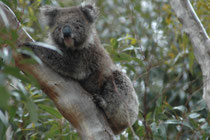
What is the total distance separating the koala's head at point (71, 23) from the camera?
2.89 meters

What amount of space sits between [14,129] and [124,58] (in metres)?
1.41

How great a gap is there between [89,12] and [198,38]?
1208mm

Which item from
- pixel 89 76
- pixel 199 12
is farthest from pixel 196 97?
pixel 89 76

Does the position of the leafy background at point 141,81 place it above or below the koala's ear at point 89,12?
below

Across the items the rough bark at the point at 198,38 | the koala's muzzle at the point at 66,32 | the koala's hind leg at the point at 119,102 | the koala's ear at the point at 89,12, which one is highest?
the koala's ear at the point at 89,12

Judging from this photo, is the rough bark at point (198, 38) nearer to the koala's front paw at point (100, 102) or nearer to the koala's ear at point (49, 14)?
the koala's front paw at point (100, 102)

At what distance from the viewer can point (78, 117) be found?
94.3 inches

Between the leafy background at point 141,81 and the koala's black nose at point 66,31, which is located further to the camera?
the koala's black nose at point 66,31

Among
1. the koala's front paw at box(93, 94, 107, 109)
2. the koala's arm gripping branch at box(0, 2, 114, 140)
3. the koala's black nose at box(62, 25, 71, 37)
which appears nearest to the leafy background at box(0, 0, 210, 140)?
the koala's arm gripping branch at box(0, 2, 114, 140)

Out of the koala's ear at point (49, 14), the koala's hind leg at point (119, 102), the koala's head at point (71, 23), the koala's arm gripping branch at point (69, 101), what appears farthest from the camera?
the koala's ear at point (49, 14)

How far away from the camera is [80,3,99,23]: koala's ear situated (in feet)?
10.5

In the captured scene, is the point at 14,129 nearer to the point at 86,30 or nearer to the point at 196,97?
the point at 86,30

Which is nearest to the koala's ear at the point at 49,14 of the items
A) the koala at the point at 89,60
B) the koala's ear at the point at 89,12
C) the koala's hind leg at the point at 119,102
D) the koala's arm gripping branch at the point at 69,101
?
the koala at the point at 89,60

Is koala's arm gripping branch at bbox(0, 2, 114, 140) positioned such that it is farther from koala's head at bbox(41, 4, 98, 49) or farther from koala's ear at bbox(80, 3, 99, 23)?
koala's ear at bbox(80, 3, 99, 23)
